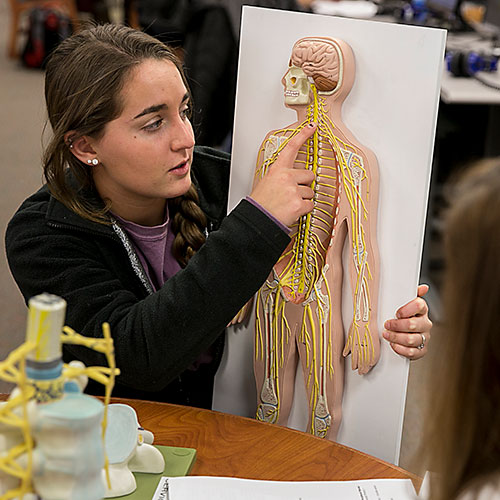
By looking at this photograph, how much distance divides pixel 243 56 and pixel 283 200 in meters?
0.28

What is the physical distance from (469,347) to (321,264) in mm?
687

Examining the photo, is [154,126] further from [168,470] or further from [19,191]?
[19,191]

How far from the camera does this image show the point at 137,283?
140 cm

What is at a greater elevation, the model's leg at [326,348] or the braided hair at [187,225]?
the braided hair at [187,225]

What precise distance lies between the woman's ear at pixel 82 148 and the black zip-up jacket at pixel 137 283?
0.30ft

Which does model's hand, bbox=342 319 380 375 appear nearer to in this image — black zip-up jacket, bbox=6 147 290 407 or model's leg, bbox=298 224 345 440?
model's leg, bbox=298 224 345 440

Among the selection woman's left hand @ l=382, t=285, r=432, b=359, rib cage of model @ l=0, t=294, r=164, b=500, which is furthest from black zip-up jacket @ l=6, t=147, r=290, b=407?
rib cage of model @ l=0, t=294, r=164, b=500

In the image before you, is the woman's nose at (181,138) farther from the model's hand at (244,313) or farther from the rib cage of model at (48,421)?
the rib cage of model at (48,421)

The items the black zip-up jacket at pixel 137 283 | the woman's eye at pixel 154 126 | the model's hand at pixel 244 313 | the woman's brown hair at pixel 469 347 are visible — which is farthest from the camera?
the model's hand at pixel 244 313

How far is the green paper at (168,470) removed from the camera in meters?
1.03

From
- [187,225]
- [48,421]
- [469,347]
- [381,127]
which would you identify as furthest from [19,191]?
[469,347]

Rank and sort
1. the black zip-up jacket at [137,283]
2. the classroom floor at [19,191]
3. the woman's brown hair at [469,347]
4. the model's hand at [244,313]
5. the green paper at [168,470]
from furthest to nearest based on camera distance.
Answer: the classroom floor at [19,191] → the model's hand at [244,313] → the black zip-up jacket at [137,283] → the green paper at [168,470] → the woman's brown hair at [469,347]

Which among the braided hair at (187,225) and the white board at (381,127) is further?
the braided hair at (187,225)

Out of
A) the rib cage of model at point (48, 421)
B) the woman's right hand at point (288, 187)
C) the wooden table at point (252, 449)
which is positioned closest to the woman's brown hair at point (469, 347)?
the rib cage of model at point (48, 421)
